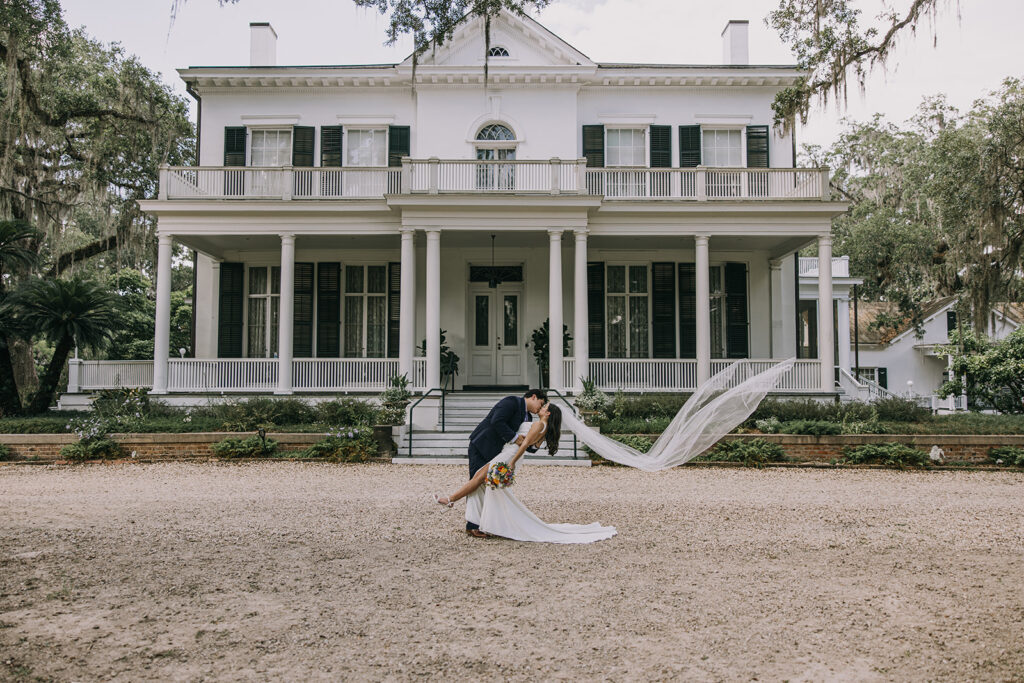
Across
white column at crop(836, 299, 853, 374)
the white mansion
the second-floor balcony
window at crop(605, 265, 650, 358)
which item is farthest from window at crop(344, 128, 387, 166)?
white column at crop(836, 299, 853, 374)

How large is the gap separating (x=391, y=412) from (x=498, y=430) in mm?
6326

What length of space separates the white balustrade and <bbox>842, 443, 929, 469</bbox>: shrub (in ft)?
43.9

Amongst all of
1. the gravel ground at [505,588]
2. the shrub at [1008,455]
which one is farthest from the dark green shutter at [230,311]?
the shrub at [1008,455]

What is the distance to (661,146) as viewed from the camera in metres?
17.0

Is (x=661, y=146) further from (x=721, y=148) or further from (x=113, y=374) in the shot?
(x=113, y=374)

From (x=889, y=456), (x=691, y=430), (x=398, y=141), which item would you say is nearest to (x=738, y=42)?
(x=398, y=141)

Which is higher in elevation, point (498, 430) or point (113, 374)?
point (113, 374)

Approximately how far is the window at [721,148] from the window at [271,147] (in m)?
9.76

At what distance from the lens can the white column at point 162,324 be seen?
14656 mm

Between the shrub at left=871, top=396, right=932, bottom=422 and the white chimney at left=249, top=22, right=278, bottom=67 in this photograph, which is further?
the white chimney at left=249, top=22, right=278, bottom=67

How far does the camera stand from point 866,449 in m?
11.2

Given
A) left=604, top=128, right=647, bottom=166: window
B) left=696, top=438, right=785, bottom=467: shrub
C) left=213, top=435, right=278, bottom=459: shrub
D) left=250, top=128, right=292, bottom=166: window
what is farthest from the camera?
left=250, top=128, right=292, bottom=166: window

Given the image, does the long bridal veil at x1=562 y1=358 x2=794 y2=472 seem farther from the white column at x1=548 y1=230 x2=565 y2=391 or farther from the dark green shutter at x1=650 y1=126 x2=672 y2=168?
the dark green shutter at x1=650 y1=126 x2=672 y2=168

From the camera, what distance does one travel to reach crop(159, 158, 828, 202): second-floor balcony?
1488 centimetres
